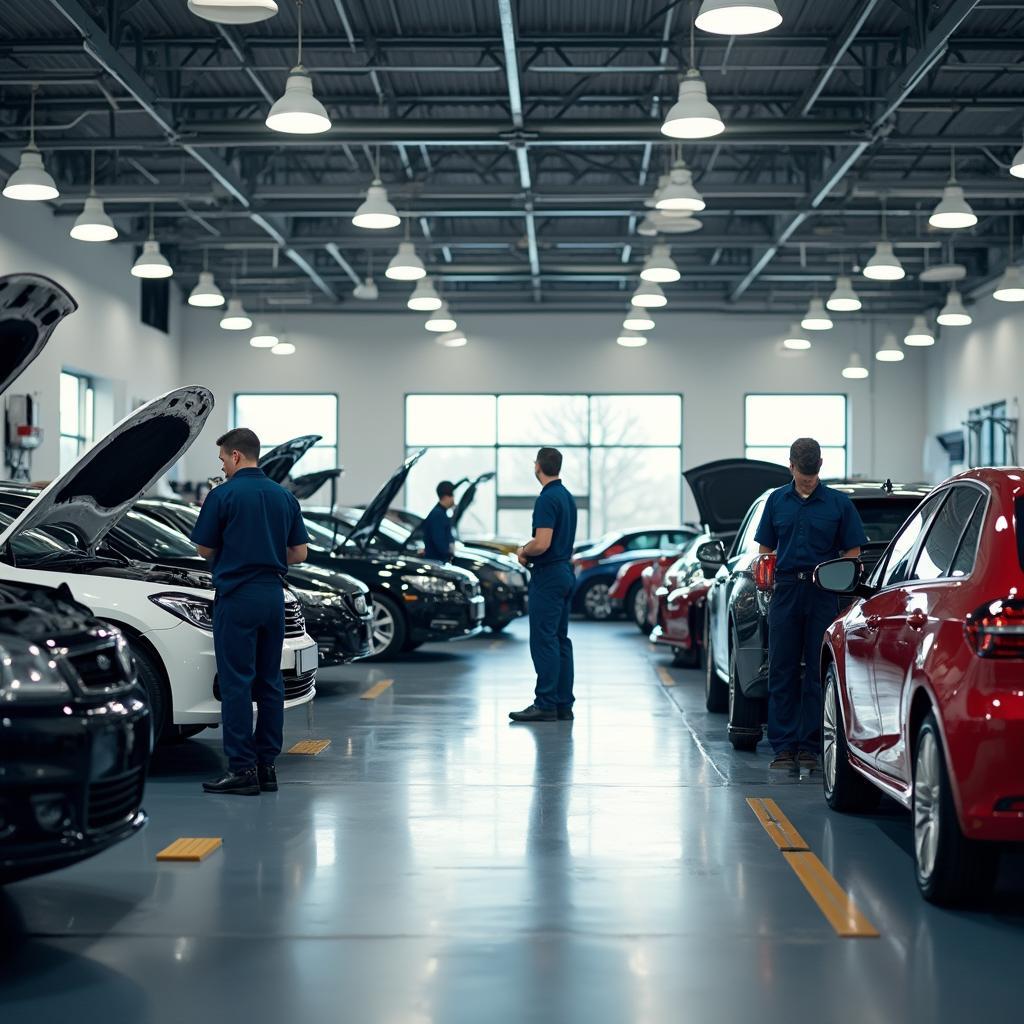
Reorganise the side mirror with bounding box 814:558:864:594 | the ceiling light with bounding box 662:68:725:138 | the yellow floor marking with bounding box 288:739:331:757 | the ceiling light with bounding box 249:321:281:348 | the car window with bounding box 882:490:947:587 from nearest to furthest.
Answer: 1. the car window with bounding box 882:490:947:587
2. the side mirror with bounding box 814:558:864:594
3. the yellow floor marking with bounding box 288:739:331:757
4. the ceiling light with bounding box 662:68:725:138
5. the ceiling light with bounding box 249:321:281:348

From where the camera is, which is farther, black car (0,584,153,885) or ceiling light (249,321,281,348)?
ceiling light (249,321,281,348)

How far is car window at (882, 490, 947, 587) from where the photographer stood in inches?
241

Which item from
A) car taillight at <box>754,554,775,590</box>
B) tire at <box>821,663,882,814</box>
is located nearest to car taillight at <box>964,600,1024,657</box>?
tire at <box>821,663,882,814</box>

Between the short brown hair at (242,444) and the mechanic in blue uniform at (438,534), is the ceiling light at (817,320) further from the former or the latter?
the short brown hair at (242,444)

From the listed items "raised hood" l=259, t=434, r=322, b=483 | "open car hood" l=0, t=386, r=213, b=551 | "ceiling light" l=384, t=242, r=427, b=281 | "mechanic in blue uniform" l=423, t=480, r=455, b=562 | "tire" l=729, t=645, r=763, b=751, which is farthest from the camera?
"ceiling light" l=384, t=242, r=427, b=281

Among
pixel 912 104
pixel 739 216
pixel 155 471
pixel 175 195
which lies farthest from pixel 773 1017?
pixel 739 216

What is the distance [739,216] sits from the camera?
25875 mm

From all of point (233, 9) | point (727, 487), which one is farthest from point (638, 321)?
point (233, 9)

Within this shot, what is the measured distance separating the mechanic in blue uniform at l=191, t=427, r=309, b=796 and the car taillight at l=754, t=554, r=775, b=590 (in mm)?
2575

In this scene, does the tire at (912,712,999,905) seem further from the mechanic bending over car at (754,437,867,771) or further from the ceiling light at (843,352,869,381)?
the ceiling light at (843,352,869,381)

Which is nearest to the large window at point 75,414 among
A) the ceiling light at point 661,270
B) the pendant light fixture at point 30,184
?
the pendant light fixture at point 30,184

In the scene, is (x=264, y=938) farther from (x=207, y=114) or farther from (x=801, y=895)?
(x=207, y=114)

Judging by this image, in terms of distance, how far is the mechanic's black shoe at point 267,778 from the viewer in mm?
7656

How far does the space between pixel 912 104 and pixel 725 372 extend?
15335 mm
